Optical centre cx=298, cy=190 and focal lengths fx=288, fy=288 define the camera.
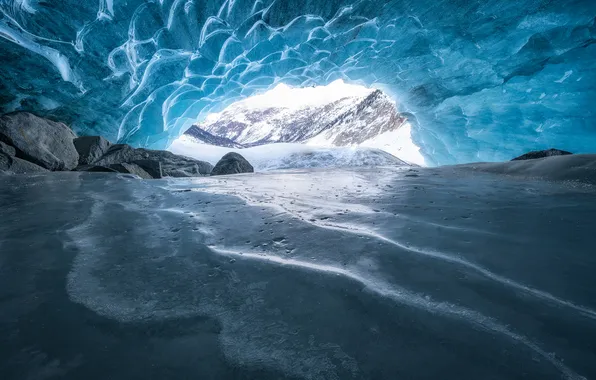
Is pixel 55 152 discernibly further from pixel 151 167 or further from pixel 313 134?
pixel 313 134

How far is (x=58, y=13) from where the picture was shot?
5512 millimetres

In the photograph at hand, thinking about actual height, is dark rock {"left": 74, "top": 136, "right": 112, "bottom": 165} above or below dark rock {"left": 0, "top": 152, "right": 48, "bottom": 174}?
above

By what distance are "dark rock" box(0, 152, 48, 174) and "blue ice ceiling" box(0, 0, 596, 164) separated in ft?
8.24

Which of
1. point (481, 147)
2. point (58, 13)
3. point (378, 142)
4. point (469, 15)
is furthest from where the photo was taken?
point (378, 142)

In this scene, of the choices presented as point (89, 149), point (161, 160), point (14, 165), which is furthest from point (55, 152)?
point (161, 160)

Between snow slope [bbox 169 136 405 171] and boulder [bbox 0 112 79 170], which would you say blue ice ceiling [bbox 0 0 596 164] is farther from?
snow slope [bbox 169 136 405 171]

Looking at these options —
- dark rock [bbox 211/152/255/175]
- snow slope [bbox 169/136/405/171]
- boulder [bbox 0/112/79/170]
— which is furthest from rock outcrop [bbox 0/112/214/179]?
snow slope [bbox 169/136/405/171]

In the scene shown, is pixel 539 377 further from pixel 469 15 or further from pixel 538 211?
pixel 469 15

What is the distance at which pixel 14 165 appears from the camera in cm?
470

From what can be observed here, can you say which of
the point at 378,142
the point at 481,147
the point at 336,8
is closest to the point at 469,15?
the point at 336,8

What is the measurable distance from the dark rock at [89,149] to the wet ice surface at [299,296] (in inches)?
228

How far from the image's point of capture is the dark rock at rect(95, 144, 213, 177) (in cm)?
709

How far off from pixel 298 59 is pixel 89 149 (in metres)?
6.45

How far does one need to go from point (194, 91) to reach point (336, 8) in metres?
5.31
